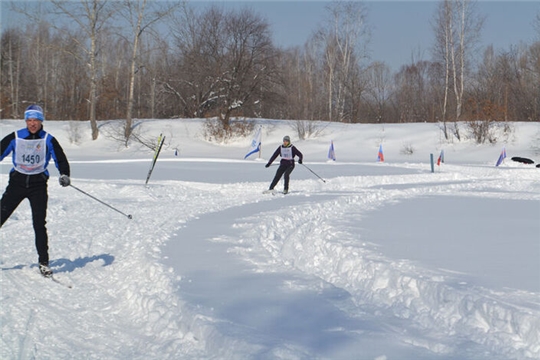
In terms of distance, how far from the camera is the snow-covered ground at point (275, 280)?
14.5ft

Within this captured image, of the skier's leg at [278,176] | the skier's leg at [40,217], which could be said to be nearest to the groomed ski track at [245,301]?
the skier's leg at [40,217]

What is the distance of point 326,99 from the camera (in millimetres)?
55406

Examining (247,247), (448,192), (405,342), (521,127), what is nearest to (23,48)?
(521,127)

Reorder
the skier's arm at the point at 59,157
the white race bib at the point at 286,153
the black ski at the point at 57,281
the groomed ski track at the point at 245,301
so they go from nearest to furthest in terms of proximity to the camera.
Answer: the groomed ski track at the point at 245,301, the black ski at the point at 57,281, the skier's arm at the point at 59,157, the white race bib at the point at 286,153

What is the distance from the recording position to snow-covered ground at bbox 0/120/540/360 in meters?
4.42

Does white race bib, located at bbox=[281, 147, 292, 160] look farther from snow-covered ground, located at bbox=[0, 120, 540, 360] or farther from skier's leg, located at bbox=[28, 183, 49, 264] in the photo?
skier's leg, located at bbox=[28, 183, 49, 264]

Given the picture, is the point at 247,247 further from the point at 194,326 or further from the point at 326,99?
the point at 326,99

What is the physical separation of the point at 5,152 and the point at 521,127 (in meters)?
39.7

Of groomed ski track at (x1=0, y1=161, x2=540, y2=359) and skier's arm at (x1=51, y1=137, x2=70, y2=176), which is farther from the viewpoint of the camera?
skier's arm at (x1=51, y1=137, x2=70, y2=176)

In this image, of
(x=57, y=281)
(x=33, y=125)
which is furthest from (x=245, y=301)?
(x=33, y=125)

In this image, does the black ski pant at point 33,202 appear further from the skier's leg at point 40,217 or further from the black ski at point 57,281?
the black ski at point 57,281

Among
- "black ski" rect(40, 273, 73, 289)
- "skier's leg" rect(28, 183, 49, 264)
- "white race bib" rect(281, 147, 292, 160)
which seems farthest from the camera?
"white race bib" rect(281, 147, 292, 160)

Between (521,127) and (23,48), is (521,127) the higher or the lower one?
the lower one

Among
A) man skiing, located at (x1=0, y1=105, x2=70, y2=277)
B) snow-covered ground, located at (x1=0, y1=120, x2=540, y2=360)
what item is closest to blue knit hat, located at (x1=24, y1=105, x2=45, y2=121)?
man skiing, located at (x1=0, y1=105, x2=70, y2=277)
